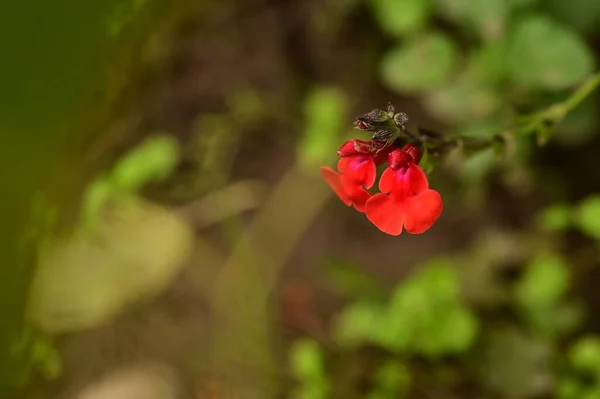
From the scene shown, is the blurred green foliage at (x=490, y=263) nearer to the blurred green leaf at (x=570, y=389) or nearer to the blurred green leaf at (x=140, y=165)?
the blurred green leaf at (x=570, y=389)

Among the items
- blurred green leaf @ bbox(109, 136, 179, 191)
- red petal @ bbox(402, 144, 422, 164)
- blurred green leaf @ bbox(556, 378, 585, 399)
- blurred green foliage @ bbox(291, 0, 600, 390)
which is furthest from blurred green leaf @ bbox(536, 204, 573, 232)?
blurred green leaf @ bbox(109, 136, 179, 191)

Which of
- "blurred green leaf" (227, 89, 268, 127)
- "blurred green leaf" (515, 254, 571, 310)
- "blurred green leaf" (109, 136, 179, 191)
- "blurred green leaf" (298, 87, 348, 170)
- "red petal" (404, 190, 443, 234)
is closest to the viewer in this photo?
"red petal" (404, 190, 443, 234)

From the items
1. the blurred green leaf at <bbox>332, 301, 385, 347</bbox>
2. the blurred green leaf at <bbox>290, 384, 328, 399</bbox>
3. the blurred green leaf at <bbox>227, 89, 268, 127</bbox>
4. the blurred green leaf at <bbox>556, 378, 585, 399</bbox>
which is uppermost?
the blurred green leaf at <bbox>227, 89, 268, 127</bbox>

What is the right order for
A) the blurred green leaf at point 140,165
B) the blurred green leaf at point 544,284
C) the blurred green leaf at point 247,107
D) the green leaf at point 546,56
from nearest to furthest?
the green leaf at point 546,56 < the blurred green leaf at point 544,284 < the blurred green leaf at point 140,165 < the blurred green leaf at point 247,107

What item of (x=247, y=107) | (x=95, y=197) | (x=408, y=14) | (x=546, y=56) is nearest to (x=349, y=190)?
(x=546, y=56)

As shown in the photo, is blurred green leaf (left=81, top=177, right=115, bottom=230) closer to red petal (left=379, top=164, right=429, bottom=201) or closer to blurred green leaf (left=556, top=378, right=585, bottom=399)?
red petal (left=379, top=164, right=429, bottom=201)

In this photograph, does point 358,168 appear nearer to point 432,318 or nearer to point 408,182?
point 408,182

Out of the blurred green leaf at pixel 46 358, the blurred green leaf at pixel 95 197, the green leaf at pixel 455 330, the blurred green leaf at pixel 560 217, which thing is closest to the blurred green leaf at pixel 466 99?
the blurred green leaf at pixel 560 217
